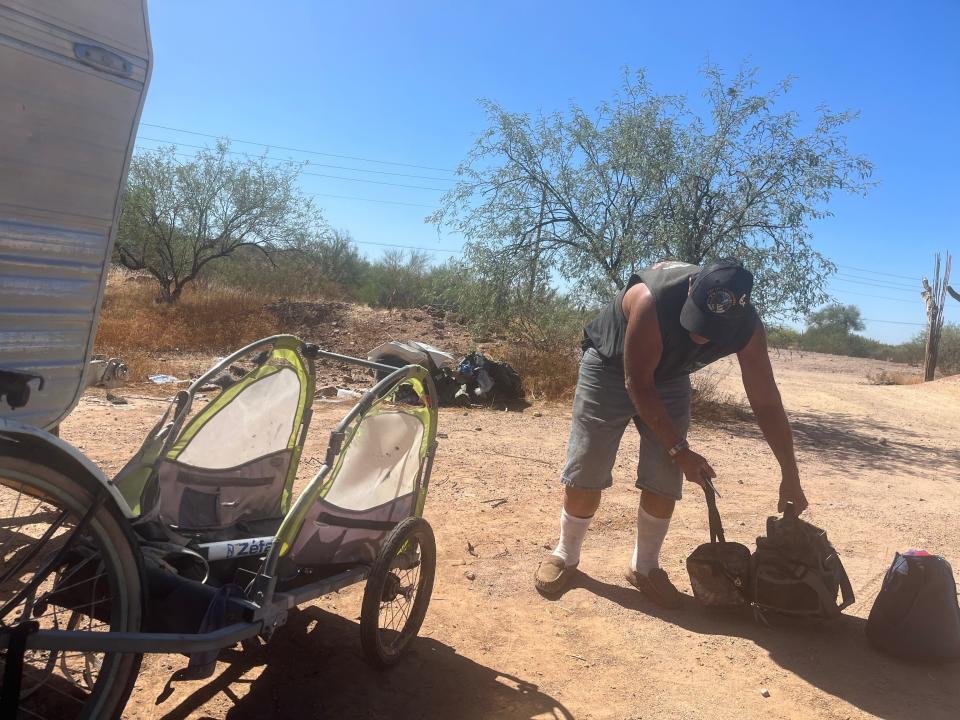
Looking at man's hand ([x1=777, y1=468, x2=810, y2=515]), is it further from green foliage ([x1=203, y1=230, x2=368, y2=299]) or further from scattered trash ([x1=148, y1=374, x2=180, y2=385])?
green foliage ([x1=203, y1=230, x2=368, y2=299])

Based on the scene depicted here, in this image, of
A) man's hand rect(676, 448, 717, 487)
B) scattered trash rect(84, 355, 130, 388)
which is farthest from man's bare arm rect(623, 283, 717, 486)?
scattered trash rect(84, 355, 130, 388)

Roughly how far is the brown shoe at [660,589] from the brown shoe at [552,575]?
1.16ft

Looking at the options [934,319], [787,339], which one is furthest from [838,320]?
[934,319]

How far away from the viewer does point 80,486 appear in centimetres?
190

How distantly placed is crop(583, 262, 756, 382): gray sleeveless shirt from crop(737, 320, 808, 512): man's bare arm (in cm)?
9

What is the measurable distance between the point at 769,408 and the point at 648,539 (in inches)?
34.4

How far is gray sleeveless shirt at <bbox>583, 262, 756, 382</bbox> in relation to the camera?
3.37 meters

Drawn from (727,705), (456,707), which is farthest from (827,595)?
(456,707)

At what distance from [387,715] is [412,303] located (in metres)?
22.7

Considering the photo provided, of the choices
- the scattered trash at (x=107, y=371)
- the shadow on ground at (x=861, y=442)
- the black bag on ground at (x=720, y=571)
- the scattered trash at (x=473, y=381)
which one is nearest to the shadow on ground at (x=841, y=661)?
the black bag on ground at (x=720, y=571)

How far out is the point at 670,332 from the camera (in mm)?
3391

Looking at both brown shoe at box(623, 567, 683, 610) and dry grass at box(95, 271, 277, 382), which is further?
dry grass at box(95, 271, 277, 382)

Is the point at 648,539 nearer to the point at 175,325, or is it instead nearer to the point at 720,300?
the point at 720,300

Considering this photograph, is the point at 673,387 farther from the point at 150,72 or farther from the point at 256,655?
the point at 150,72
